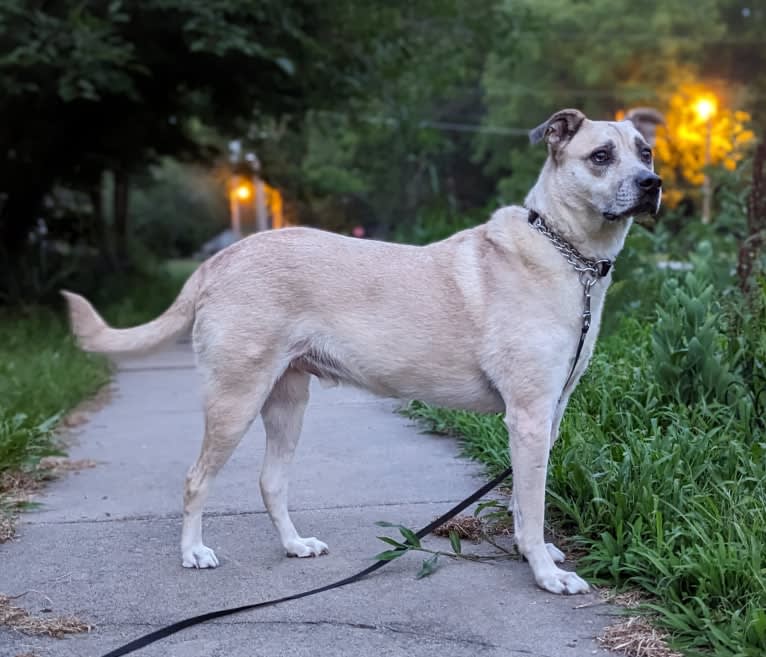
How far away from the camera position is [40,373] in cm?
899

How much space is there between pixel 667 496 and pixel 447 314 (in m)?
1.28

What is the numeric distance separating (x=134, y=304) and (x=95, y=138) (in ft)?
10.6

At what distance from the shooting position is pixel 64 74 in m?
12.6

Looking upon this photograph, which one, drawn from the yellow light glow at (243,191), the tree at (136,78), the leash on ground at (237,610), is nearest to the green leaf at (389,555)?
the leash on ground at (237,610)

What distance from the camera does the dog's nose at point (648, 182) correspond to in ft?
13.8

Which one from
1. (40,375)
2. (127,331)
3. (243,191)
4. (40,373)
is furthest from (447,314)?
(243,191)

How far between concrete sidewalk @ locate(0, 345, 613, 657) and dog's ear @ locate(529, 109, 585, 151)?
1.93m

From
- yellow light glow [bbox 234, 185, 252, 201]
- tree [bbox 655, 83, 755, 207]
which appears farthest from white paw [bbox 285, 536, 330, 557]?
yellow light glow [bbox 234, 185, 252, 201]

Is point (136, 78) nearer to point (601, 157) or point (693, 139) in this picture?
point (601, 157)

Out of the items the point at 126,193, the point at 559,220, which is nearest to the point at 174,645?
the point at 559,220

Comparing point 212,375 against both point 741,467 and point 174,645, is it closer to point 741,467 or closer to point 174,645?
point 174,645

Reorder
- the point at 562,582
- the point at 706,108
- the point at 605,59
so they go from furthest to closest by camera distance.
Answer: the point at 605,59 < the point at 706,108 < the point at 562,582

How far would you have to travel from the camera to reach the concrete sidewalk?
3.71 metres

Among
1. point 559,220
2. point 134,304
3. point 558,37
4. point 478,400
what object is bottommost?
point 134,304
